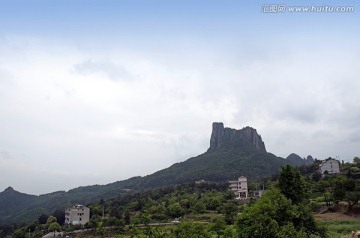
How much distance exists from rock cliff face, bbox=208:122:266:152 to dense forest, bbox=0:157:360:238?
76554 millimetres

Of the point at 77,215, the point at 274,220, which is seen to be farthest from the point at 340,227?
the point at 77,215

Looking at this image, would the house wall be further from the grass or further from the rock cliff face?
the rock cliff face

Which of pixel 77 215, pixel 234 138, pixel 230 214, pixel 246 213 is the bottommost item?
pixel 77 215

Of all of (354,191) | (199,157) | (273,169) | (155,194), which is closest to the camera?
(354,191)

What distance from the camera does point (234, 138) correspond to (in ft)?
598

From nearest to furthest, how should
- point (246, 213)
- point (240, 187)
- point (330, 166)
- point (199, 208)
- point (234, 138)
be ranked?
1. point (246, 213)
2. point (199, 208)
3. point (330, 166)
4. point (240, 187)
5. point (234, 138)

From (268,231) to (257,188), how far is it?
6725 cm

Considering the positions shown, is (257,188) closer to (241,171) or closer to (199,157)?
(241,171)

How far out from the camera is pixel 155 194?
95562 mm

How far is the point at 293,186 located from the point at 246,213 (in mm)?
9104

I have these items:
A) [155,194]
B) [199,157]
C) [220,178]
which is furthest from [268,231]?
[199,157]

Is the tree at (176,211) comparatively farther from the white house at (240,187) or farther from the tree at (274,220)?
the tree at (274,220)

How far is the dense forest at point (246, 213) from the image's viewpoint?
71.0 ft

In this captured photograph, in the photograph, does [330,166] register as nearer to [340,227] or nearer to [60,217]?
[340,227]
